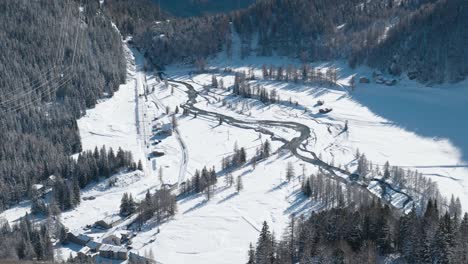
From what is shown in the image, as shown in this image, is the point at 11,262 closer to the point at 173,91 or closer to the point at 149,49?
the point at 173,91

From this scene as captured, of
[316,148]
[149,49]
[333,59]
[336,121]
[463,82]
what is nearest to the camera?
[316,148]

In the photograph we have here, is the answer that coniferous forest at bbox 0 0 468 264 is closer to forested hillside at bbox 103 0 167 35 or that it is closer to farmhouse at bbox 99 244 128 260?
forested hillside at bbox 103 0 167 35

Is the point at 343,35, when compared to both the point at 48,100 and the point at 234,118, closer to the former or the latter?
the point at 234,118

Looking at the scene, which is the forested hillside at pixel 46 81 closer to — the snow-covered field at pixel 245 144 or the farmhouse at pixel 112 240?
the snow-covered field at pixel 245 144

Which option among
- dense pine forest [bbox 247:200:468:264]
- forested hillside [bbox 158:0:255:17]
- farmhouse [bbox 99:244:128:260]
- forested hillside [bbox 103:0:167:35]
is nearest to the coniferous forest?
dense pine forest [bbox 247:200:468:264]

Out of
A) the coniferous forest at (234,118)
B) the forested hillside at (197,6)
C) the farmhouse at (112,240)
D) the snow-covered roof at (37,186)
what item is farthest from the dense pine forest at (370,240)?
the forested hillside at (197,6)

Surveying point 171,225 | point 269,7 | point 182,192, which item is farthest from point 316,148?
point 269,7
